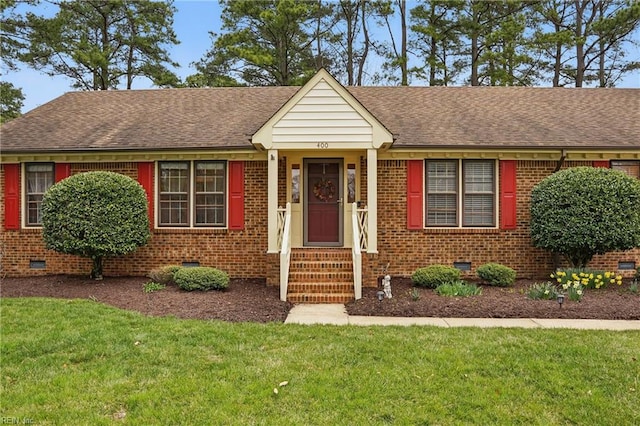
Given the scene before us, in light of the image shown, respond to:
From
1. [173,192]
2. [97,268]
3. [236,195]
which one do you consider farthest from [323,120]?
[97,268]

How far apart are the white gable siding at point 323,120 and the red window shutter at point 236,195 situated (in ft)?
5.79

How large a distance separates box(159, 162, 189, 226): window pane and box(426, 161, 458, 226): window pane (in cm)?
585

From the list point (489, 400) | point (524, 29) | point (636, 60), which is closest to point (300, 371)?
point (489, 400)

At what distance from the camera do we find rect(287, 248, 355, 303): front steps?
7.93 metres

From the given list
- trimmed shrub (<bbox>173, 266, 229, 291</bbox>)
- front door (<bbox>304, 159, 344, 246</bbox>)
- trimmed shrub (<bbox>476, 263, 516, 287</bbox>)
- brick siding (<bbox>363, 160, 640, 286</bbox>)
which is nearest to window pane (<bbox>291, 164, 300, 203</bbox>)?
front door (<bbox>304, 159, 344, 246</bbox>)

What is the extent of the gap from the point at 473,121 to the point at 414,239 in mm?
3600

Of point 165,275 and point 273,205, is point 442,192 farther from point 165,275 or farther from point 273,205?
point 165,275

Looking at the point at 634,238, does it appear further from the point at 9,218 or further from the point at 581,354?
the point at 9,218

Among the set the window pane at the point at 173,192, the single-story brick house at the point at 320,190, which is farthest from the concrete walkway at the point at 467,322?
the window pane at the point at 173,192

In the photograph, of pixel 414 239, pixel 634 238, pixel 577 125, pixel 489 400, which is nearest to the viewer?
pixel 489 400

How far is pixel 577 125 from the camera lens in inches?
424

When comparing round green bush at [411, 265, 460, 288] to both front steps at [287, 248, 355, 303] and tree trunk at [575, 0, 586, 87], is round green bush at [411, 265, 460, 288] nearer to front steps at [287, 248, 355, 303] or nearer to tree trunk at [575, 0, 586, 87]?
front steps at [287, 248, 355, 303]

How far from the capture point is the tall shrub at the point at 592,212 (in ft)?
27.3

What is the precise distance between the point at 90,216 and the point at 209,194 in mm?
2601
